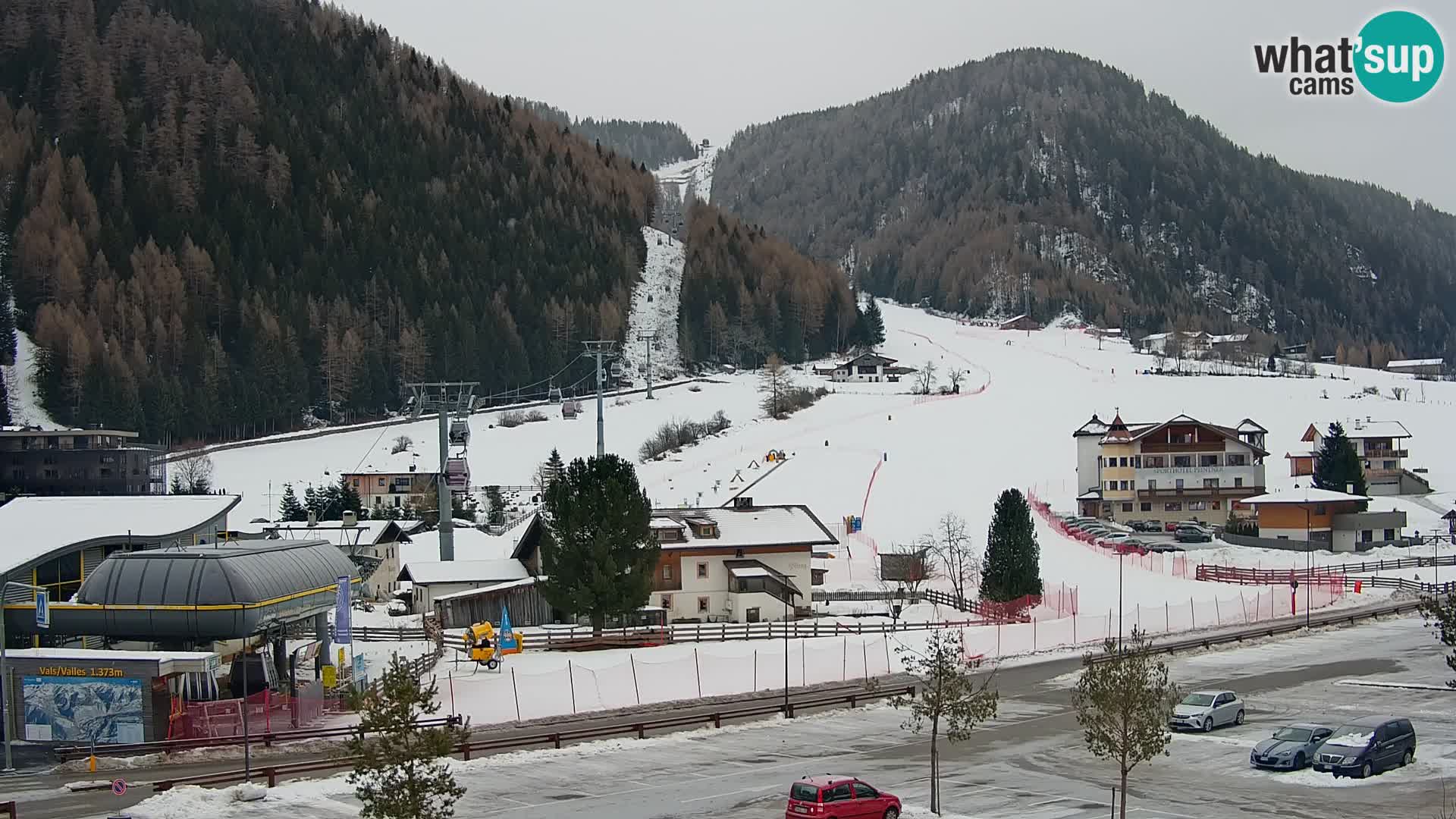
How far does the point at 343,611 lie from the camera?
1510 inches

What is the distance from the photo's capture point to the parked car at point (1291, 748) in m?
28.3

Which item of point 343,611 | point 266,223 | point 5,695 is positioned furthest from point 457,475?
point 266,223

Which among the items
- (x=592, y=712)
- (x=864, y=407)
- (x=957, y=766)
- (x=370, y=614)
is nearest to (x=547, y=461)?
(x=864, y=407)

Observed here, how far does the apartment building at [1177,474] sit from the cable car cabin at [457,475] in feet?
121

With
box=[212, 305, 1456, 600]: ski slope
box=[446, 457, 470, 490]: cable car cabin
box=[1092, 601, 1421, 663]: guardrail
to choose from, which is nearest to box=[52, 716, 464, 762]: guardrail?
box=[1092, 601, 1421, 663]: guardrail

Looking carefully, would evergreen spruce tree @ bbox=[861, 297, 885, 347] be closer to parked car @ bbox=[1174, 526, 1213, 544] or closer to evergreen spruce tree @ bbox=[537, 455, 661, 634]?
parked car @ bbox=[1174, 526, 1213, 544]

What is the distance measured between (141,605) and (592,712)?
1101 centimetres

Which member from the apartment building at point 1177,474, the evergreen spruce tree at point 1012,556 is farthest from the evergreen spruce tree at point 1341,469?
the evergreen spruce tree at point 1012,556

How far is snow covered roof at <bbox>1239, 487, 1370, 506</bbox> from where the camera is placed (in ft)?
225

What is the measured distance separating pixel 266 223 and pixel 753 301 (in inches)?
2237

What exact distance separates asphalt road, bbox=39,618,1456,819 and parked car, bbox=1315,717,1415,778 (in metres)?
0.26

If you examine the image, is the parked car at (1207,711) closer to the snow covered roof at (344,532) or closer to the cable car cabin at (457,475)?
the cable car cabin at (457,475)

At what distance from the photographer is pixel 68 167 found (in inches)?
6142

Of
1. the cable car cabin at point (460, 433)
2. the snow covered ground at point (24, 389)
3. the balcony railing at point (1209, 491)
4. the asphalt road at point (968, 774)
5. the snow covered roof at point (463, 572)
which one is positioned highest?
the snow covered ground at point (24, 389)
